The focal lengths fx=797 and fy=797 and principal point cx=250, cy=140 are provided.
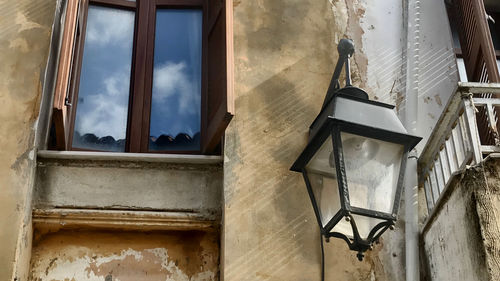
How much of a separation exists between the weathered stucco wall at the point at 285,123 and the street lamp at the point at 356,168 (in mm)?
832

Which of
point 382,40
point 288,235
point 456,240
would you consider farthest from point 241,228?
point 382,40

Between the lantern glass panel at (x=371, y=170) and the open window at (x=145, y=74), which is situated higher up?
the open window at (x=145, y=74)

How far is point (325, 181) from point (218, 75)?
163cm

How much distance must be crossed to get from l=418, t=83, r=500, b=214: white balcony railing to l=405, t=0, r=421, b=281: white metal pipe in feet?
0.25

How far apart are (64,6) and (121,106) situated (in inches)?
33.5

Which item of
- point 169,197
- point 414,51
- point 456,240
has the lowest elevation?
point 456,240

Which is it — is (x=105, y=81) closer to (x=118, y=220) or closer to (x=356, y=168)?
(x=118, y=220)

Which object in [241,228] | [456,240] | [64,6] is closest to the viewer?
[456,240]

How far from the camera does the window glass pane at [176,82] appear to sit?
588 centimetres

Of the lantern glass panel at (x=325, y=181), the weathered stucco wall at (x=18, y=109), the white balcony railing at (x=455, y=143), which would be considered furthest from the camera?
the weathered stucco wall at (x=18, y=109)

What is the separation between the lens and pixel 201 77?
613 cm

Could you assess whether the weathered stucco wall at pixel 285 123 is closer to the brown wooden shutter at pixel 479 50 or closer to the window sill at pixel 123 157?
the window sill at pixel 123 157

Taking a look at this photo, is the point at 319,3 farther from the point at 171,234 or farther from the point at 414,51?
the point at 171,234

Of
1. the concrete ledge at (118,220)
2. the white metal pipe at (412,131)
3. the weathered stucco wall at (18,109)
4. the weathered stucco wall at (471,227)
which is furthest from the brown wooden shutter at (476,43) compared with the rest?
the weathered stucco wall at (18,109)
